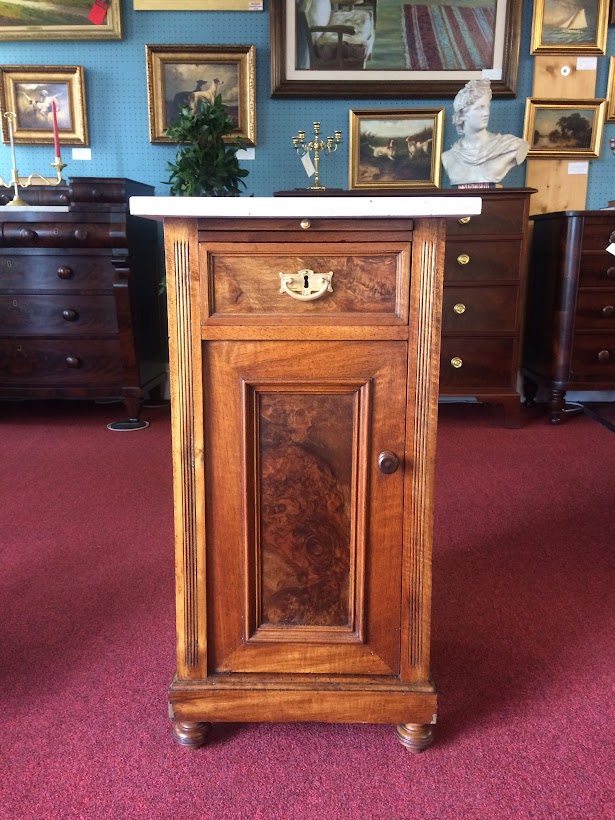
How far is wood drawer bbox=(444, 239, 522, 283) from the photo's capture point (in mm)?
3424

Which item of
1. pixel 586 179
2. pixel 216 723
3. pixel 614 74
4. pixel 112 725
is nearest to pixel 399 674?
pixel 216 723

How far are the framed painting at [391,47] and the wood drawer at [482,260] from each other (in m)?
1.02

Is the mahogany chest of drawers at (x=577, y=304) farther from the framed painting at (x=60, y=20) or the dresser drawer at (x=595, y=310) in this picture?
the framed painting at (x=60, y=20)

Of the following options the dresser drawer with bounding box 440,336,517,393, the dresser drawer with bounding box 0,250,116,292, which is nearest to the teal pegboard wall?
the dresser drawer with bounding box 0,250,116,292

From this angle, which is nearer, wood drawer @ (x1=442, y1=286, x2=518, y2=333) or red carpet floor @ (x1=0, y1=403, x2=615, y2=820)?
red carpet floor @ (x1=0, y1=403, x2=615, y2=820)

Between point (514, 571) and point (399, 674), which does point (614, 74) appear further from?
point (399, 674)

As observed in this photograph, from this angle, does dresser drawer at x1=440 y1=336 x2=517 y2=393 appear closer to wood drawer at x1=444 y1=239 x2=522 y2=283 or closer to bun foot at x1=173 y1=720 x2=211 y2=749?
wood drawer at x1=444 y1=239 x2=522 y2=283

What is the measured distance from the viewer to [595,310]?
354cm

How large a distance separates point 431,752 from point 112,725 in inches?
25.5

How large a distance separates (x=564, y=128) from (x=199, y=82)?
2094mm

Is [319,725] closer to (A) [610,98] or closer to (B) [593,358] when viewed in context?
(B) [593,358]

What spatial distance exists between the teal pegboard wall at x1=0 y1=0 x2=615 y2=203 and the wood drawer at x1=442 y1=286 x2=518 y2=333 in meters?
0.85

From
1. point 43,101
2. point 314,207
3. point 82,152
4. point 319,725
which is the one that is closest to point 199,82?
point 82,152

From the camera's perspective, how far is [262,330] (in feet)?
3.94
